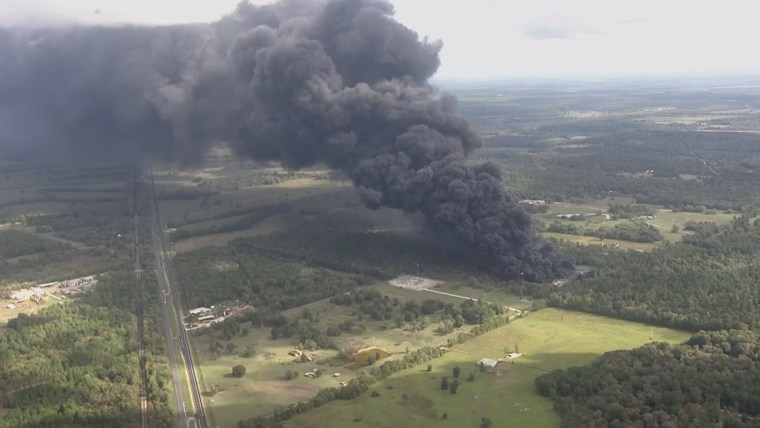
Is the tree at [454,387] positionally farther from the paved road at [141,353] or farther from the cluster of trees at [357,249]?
the cluster of trees at [357,249]

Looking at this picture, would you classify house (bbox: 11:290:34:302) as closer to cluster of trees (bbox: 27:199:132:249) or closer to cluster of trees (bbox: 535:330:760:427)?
cluster of trees (bbox: 27:199:132:249)

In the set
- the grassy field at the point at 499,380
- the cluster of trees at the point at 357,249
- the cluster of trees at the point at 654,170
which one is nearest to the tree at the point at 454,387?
the grassy field at the point at 499,380

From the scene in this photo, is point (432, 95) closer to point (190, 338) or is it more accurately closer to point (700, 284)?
point (700, 284)

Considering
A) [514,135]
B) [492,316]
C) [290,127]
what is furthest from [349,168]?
[514,135]

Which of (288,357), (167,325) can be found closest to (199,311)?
(167,325)

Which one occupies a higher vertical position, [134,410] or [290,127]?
[290,127]
